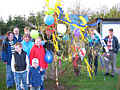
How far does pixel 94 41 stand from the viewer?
5.67 m

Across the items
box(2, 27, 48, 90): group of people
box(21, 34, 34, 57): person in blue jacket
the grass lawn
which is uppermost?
box(21, 34, 34, 57): person in blue jacket

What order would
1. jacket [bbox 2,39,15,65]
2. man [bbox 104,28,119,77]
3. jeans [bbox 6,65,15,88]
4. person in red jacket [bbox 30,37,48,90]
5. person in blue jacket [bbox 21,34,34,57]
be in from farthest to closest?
man [bbox 104,28,119,77]
jeans [bbox 6,65,15,88]
jacket [bbox 2,39,15,65]
person in blue jacket [bbox 21,34,34,57]
person in red jacket [bbox 30,37,48,90]

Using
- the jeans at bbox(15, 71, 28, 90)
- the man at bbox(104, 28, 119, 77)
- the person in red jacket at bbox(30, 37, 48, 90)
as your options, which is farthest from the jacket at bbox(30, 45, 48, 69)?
the man at bbox(104, 28, 119, 77)

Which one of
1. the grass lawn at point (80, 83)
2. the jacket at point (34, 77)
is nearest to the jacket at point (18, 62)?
the jacket at point (34, 77)

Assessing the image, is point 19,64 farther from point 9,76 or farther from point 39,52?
point 9,76

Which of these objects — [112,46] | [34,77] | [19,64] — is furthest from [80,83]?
[19,64]

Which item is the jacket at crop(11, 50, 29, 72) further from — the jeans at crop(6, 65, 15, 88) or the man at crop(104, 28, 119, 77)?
the man at crop(104, 28, 119, 77)

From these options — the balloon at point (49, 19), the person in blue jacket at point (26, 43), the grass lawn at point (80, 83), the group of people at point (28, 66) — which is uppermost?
the balloon at point (49, 19)

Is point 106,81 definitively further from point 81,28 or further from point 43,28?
point 43,28

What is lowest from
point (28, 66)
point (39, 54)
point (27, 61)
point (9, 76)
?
point (9, 76)

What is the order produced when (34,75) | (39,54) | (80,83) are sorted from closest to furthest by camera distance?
(34,75) < (39,54) < (80,83)

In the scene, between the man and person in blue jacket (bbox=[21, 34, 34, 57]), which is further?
the man

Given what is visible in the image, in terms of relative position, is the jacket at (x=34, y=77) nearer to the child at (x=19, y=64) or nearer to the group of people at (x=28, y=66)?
the group of people at (x=28, y=66)

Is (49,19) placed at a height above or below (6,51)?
above
